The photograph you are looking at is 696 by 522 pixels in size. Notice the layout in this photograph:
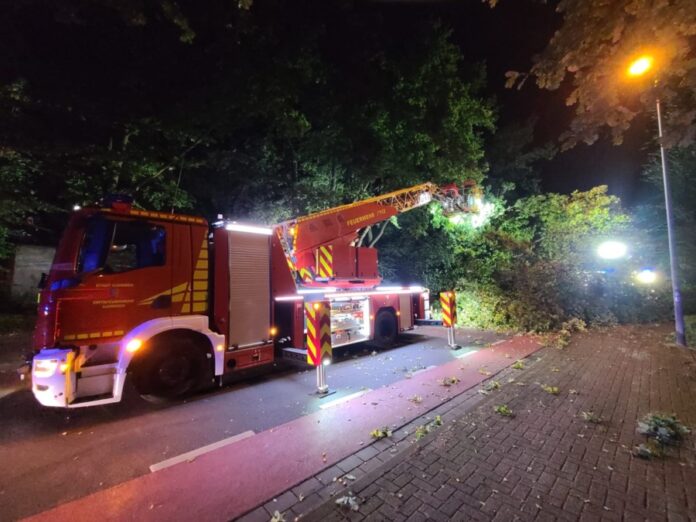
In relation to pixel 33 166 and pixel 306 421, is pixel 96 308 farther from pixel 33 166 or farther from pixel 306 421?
pixel 33 166

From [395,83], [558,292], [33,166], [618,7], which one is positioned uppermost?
[395,83]

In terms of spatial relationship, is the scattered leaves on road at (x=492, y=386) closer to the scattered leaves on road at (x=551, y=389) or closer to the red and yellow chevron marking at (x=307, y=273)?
the scattered leaves on road at (x=551, y=389)

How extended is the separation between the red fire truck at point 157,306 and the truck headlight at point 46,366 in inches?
0.5

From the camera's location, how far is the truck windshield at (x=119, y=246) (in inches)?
180

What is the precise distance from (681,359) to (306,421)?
26.1 ft

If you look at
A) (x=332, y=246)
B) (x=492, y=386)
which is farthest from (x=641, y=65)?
(x=332, y=246)

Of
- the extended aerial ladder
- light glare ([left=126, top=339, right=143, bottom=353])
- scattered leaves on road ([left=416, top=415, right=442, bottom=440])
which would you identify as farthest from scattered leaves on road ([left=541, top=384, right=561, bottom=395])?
light glare ([left=126, top=339, right=143, bottom=353])

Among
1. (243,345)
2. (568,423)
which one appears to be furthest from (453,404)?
(243,345)

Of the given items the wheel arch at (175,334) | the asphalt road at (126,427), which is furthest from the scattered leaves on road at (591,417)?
the wheel arch at (175,334)

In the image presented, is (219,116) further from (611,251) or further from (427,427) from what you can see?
(611,251)

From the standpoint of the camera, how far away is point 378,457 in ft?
11.3

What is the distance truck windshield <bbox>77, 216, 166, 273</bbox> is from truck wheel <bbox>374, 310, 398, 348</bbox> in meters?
5.44

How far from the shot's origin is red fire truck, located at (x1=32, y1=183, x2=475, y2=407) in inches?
171

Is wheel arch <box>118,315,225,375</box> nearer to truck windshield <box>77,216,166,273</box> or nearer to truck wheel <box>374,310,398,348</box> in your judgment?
truck windshield <box>77,216,166,273</box>
